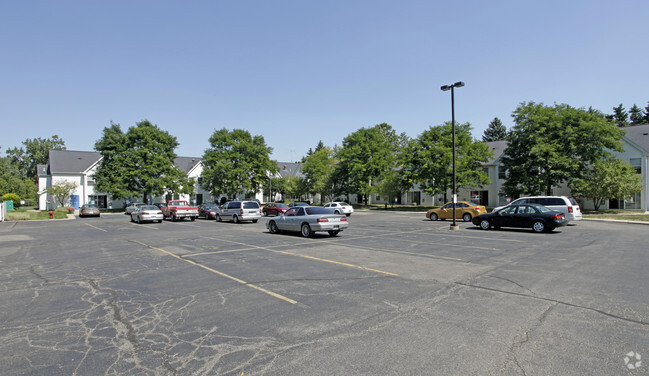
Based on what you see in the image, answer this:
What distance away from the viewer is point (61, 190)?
170 ft

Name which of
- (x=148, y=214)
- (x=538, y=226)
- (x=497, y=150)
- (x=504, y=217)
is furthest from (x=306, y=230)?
(x=497, y=150)

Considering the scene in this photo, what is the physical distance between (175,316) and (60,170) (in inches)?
2484

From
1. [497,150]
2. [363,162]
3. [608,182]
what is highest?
[497,150]

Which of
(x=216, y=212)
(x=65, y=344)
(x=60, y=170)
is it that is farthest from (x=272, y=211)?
(x=60, y=170)

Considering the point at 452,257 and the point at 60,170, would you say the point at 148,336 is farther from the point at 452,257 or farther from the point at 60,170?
the point at 60,170

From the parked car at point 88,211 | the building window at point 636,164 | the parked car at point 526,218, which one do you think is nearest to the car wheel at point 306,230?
the parked car at point 526,218

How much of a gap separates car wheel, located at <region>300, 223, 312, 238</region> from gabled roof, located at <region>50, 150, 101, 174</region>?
180 feet

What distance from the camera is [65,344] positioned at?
14.1 feet

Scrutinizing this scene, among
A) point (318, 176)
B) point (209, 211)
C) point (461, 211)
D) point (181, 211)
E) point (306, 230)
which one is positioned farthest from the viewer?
point (318, 176)

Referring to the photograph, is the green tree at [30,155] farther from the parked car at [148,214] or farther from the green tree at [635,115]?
the green tree at [635,115]

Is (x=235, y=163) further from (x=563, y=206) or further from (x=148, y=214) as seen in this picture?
(x=563, y=206)

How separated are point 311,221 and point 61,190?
52.9 m

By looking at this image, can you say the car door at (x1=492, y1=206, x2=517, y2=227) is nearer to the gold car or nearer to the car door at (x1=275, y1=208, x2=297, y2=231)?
the gold car

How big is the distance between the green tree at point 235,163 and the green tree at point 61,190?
19.6m
